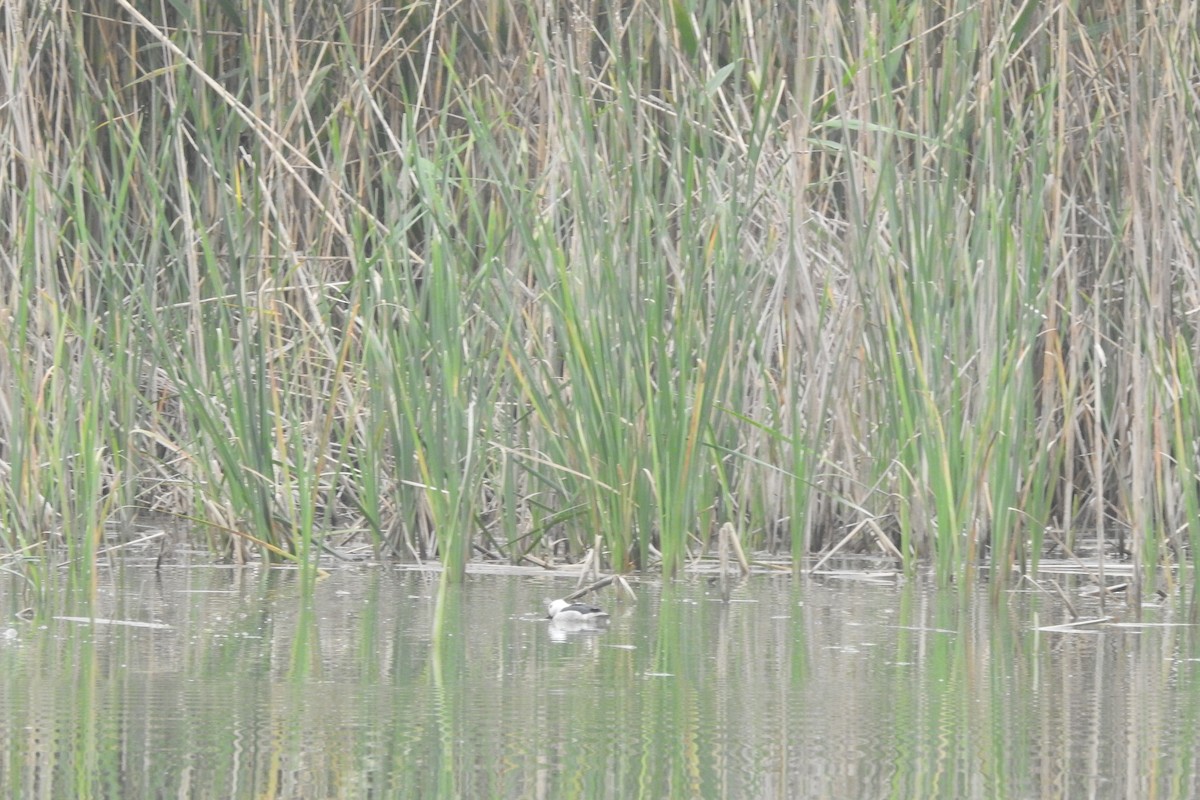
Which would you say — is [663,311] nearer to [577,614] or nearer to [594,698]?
[577,614]

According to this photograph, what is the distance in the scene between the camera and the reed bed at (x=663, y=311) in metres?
3.16

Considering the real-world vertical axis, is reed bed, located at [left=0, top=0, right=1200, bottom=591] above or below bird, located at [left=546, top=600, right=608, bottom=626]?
above

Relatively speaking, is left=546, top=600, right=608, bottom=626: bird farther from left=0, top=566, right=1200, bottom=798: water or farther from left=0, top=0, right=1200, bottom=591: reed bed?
left=0, top=0, right=1200, bottom=591: reed bed

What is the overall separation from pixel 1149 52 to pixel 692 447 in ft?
3.06

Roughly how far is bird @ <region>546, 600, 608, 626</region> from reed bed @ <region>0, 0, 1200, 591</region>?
33 cm

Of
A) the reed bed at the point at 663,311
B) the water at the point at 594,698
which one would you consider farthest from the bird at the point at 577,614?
the reed bed at the point at 663,311

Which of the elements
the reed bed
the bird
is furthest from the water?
the reed bed

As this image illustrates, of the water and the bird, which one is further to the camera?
the bird

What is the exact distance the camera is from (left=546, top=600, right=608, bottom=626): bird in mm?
2615

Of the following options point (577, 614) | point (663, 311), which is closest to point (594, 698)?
point (577, 614)

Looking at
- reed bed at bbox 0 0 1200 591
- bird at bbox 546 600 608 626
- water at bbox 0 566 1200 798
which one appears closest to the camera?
water at bbox 0 566 1200 798

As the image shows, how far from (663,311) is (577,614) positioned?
0.73 metres

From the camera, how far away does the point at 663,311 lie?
10.5 feet

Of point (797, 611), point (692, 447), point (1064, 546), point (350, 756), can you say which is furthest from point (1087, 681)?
point (1064, 546)
